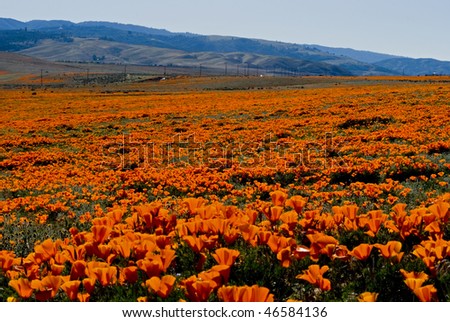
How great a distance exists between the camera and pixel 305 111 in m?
28.1

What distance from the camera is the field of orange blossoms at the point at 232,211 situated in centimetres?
343

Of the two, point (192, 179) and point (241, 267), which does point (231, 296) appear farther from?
point (192, 179)

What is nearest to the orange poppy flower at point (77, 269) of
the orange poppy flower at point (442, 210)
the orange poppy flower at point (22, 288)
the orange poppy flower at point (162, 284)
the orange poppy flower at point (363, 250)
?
the orange poppy flower at point (22, 288)

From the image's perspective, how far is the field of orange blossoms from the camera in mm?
3432

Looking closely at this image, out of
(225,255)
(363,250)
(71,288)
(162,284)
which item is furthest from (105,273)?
(363,250)

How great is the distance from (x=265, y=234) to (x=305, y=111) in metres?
25.0

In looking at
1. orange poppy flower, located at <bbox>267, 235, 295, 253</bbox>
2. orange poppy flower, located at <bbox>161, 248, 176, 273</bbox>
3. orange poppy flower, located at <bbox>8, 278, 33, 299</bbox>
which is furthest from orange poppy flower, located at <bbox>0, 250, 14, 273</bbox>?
orange poppy flower, located at <bbox>267, 235, 295, 253</bbox>

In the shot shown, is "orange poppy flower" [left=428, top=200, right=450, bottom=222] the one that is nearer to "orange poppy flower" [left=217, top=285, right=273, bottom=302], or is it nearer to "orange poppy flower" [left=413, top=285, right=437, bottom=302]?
"orange poppy flower" [left=413, top=285, right=437, bottom=302]

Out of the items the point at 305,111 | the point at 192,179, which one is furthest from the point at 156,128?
the point at 192,179

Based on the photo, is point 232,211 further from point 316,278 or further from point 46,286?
point 46,286

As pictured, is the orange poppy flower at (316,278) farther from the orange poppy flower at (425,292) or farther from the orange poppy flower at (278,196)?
the orange poppy flower at (278,196)

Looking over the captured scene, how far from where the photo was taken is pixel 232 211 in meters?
→ 4.75

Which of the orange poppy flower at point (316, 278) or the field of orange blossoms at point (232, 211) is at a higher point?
the orange poppy flower at point (316, 278)

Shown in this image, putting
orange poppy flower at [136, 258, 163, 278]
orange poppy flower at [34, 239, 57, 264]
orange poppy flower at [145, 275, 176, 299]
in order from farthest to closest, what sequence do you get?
orange poppy flower at [34, 239, 57, 264] < orange poppy flower at [136, 258, 163, 278] < orange poppy flower at [145, 275, 176, 299]
